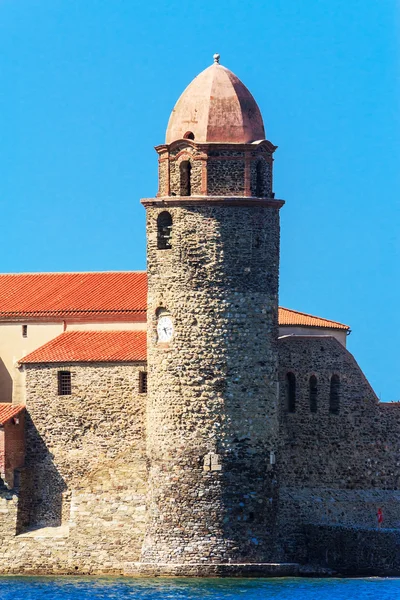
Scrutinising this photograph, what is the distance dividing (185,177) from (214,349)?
5256 mm

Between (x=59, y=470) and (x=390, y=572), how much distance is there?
413 inches

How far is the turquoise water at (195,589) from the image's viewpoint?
66500 millimetres

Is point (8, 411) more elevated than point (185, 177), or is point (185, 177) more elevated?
point (185, 177)

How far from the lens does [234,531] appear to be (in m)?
69.3

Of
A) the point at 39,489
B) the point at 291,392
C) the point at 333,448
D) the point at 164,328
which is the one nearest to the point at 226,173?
the point at 164,328

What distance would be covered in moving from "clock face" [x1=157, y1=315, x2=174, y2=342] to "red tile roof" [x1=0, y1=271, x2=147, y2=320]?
3.20 meters

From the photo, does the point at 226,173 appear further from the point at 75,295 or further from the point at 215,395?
the point at 75,295

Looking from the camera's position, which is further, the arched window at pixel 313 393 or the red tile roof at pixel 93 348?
the arched window at pixel 313 393

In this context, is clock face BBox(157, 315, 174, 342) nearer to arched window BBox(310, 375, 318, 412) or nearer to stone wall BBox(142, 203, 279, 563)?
stone wall BBox(142, 203, 279, 563)

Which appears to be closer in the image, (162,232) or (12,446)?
(162,232)

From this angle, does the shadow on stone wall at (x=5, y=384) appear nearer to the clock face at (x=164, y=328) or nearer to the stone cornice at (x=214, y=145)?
the clock face at (x=164, y=328)

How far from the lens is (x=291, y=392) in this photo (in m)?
74.2

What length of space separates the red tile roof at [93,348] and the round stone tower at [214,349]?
2104mm

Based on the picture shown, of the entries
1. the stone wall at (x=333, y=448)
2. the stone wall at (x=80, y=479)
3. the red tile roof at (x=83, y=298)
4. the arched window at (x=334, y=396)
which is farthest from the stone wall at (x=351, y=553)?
the red tile roof at (x=83, y=298)
